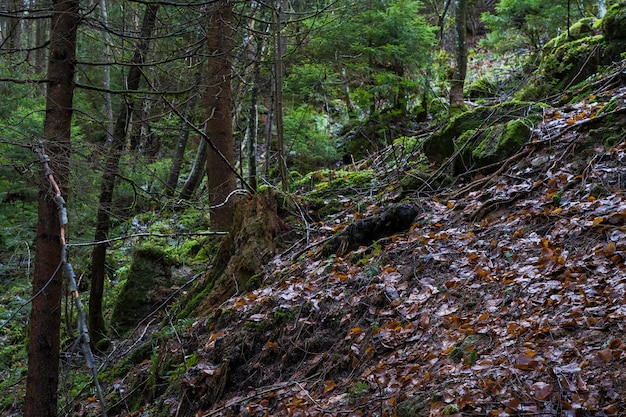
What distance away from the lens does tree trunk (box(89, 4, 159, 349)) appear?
23.7 ft

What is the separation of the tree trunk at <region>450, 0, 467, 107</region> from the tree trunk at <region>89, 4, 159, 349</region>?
5952mm

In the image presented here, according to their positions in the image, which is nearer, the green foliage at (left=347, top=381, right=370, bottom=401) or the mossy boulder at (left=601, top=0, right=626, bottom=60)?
the green foliage at (left=347, top=381, right=370, bottom=401)

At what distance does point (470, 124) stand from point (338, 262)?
3.52 m

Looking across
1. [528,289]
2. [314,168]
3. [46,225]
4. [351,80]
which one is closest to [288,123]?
[314,168]

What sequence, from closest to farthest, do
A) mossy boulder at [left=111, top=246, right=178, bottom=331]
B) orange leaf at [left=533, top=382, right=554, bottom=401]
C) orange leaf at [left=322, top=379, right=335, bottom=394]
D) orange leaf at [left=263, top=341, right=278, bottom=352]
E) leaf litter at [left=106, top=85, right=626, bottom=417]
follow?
orange leaf at [left=533, top=382, right=554, bottom=401]
leaf litter at [left=106, top=85, right=626, bottom=417]
orange leaf at [left=322, top=379, right=335, bottom=394]
orange leaf at [left=263, top=341, right=278, bottom=352]
mossy boulder at [left=111, top=246, right=178, bottom=331]

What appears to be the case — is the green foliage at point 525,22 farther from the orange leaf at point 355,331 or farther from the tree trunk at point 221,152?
the orange leaf at point 355,331

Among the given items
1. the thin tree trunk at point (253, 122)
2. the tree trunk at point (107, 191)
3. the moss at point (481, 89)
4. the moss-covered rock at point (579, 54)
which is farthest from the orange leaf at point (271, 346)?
the moss at point (481, 89)

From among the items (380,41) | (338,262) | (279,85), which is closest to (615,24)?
(380,41)

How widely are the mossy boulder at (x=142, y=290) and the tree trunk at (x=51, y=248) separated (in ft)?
11.6

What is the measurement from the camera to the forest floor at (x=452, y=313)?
4.05 m

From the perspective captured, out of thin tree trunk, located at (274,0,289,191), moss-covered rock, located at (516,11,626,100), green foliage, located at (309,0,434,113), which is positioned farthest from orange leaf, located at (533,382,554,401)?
green foliage, located at (309,0,434,113)

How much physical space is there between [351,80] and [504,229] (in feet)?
36.5

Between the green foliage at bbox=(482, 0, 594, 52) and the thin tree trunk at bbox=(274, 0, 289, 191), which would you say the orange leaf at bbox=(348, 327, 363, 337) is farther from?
the green foliage at bbox=(482, 0, 594, 52)

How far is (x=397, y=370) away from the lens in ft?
15.8
